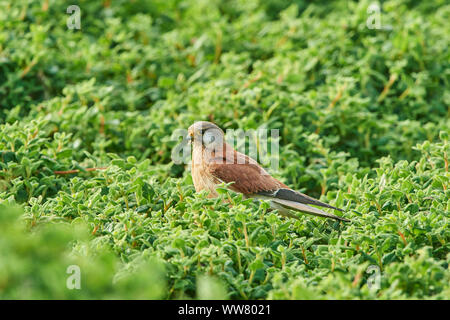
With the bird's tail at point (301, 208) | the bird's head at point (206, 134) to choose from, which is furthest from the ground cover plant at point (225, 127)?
the bird's head at point (206, 134)

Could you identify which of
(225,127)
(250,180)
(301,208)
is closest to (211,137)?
(250,180)

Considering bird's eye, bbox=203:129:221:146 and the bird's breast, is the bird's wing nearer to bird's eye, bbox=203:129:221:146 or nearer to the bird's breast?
the bird's breast

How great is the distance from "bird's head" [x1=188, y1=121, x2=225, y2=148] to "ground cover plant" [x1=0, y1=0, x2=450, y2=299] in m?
0.33

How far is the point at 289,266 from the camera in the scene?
124 inches

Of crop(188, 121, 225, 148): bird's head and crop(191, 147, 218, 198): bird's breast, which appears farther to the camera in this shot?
crop(188, 121, 225, 148): bird's head

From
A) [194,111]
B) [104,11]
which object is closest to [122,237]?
[194,111]

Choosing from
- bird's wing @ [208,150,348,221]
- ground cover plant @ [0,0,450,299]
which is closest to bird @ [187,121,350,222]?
bird's wing @ [208,150,348,221]

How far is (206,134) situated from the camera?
4.16 meters

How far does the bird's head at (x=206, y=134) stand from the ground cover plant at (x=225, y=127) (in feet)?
1.07

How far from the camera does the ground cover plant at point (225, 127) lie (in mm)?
2789

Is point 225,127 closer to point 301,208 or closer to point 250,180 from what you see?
point 250,180

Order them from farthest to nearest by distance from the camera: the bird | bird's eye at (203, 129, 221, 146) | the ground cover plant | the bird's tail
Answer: bird's eye at (203, 129, 221, 146) < the bird < the bird's tail < the ground cover plant

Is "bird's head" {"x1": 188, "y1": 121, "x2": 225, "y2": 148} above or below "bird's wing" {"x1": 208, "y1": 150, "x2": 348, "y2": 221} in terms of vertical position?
above

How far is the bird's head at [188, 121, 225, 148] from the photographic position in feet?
13.6
